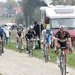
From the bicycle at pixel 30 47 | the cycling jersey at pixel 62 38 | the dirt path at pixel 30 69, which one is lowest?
the bicycle at pixel 30 47

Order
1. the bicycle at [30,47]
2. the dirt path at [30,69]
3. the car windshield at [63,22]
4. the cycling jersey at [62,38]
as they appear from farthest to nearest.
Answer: the car windshield at [63,22], the bicycle at [30,47], the dirt path at [30,69], the cycling jersey at [62,38]

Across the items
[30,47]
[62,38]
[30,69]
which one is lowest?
[30,47]

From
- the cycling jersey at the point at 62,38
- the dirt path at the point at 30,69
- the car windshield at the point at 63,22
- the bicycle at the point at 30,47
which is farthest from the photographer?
the car windshield at the point at 63,22

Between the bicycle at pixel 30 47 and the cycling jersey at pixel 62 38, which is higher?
the cycling jersey at pixel 62 38

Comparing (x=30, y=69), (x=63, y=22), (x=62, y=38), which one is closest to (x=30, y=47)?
(x=63, y=22)

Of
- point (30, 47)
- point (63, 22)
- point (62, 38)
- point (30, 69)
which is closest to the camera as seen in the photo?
point (62, 38)

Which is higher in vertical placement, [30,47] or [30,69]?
[30,69]

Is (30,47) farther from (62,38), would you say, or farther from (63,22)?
(62,38)

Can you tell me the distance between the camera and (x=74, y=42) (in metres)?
30.0

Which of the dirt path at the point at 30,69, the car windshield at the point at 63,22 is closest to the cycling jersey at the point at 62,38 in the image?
the dirt path at the point at 30,69

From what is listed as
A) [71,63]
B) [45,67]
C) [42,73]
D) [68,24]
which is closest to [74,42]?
[68,24]

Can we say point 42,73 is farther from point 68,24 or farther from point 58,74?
point 68,24

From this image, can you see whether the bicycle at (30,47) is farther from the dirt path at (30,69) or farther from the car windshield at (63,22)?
the car windshield at (63,22)

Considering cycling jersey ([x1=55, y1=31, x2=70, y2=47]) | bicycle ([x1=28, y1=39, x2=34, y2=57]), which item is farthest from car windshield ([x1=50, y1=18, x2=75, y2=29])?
cycling jersey ([x1=55, y1=31, x2=70, y2=47])
